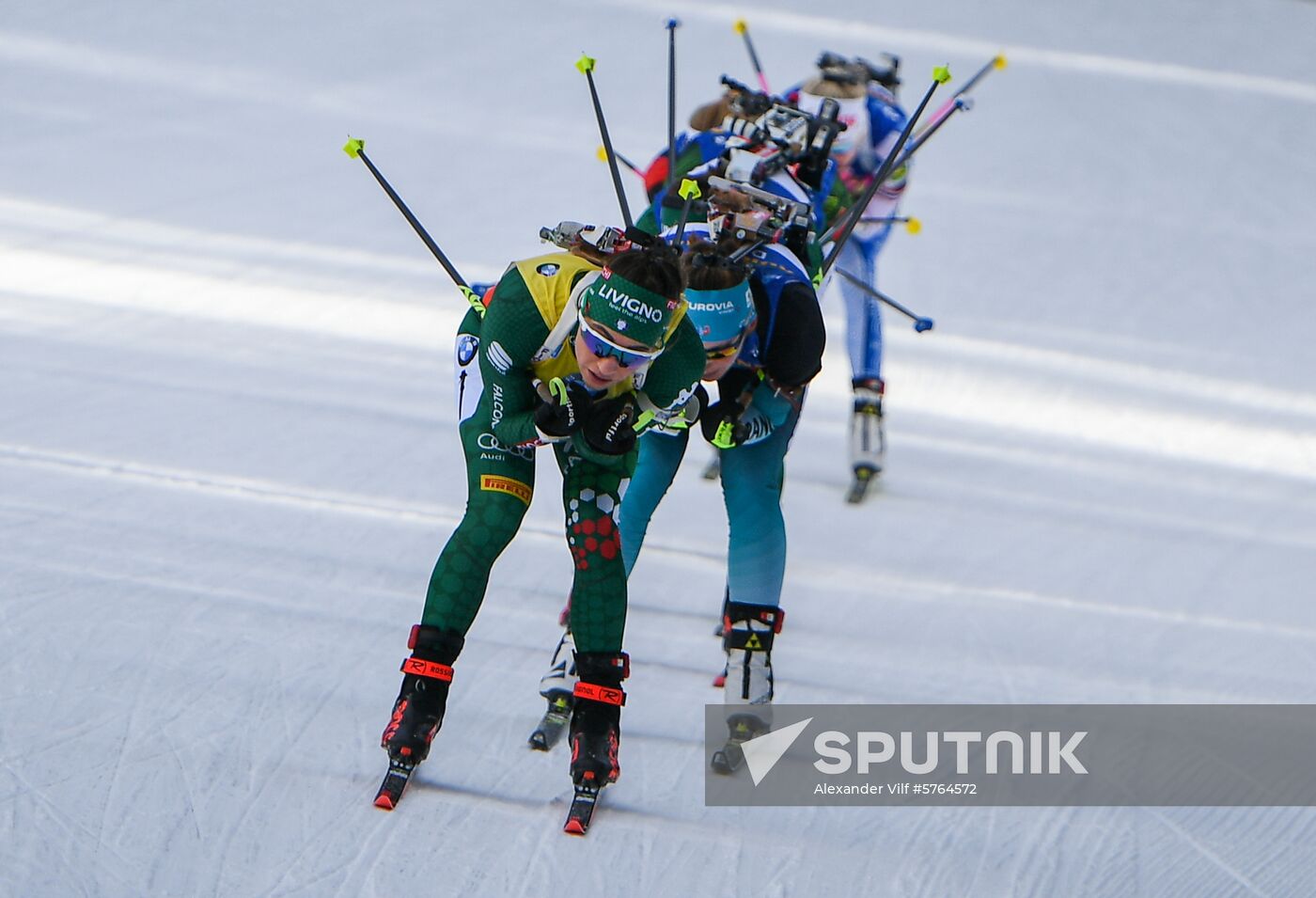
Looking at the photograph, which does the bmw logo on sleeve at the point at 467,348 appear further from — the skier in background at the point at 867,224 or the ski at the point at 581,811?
the skier in background at the point at 867,224

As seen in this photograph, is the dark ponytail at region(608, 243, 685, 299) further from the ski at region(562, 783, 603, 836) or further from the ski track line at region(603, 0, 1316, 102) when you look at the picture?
the ski track line at region(603, 0, 1316, 102)

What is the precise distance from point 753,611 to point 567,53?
7575 millimetres

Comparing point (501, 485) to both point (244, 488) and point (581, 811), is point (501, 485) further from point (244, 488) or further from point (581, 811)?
point (244, 488)

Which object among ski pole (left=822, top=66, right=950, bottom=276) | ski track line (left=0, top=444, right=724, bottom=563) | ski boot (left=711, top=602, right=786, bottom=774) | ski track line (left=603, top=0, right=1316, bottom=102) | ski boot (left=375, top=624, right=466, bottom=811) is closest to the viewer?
ski boot (left=375, top=624, right=466, bottom=811)

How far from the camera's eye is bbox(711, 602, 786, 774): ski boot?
3.80 m

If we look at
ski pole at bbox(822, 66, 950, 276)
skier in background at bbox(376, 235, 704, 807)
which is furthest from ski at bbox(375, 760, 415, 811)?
ski pole at bbox(822, 66, 950, 276)

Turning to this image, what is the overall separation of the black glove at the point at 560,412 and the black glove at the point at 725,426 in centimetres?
59

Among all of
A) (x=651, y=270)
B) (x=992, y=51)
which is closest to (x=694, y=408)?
(x=651, y=270)

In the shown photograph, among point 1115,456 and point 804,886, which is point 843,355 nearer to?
point 1115,456

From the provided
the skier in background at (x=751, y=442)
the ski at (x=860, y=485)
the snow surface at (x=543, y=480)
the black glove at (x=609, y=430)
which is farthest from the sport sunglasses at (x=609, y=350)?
the ski at (x=860, y=485)

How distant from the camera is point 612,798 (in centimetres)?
353

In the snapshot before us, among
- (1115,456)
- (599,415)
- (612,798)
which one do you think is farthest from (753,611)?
(1115,456)

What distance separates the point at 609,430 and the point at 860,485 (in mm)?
2787

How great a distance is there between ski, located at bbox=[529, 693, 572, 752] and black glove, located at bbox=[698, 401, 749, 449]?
774 mm
